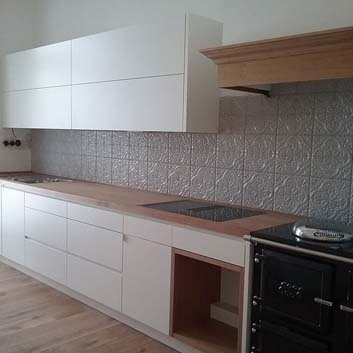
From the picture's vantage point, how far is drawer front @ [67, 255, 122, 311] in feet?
9.57

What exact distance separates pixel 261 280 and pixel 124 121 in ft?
4.94

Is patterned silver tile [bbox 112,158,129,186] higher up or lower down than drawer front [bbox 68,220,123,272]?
higher up

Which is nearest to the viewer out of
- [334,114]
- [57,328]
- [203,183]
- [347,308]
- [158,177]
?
[347,308]

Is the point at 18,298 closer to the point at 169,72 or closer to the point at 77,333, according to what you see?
the point at 77,333

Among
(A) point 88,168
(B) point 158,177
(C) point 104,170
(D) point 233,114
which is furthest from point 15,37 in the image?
(D) point 233,114

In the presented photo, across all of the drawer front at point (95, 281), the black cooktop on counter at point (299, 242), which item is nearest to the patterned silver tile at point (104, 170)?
the drawer front at point (95, 281)

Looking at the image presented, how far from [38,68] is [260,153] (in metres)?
2.18

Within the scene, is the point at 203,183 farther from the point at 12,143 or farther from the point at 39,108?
the point at 12,143

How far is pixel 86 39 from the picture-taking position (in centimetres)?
335

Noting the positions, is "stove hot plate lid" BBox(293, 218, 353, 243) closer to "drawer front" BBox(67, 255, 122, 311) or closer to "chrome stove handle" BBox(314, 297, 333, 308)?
"chrome stove handle" BBox(314, 297, 333, 308)

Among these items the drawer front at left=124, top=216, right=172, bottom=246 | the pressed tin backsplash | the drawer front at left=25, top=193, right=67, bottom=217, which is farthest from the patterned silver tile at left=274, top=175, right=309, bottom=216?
the drawer front at left=25, top=193, right=67, bottom=217

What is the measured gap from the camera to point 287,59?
216 cm

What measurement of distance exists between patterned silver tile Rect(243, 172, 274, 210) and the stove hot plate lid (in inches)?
20.8

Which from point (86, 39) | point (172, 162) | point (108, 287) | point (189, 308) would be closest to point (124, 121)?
point (172, 162)
